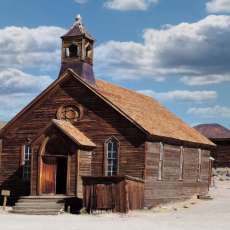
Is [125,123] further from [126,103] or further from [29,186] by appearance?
[29,186]

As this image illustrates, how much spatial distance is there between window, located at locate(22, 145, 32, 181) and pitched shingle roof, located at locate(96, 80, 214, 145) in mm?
5650

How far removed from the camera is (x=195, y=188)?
4262 cm

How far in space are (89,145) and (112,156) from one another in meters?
1.61

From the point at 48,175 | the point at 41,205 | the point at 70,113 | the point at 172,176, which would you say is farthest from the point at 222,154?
the point at 41,205

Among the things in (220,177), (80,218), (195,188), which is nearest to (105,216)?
(80,218)

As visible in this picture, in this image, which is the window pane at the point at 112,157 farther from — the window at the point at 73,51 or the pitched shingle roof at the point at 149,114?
the window at the point at 73,51

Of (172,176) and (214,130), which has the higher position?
(214,130)

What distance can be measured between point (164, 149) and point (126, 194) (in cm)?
665

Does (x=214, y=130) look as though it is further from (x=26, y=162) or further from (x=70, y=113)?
(x=70, y=113)

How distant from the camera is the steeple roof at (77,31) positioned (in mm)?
38719

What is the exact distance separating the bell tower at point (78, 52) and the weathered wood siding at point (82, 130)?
119 cm

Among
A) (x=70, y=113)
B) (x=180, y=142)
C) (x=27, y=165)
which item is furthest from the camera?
(x=180, y=142)

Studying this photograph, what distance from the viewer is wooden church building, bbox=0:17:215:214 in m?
34.1

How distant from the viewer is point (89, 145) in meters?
35.3
